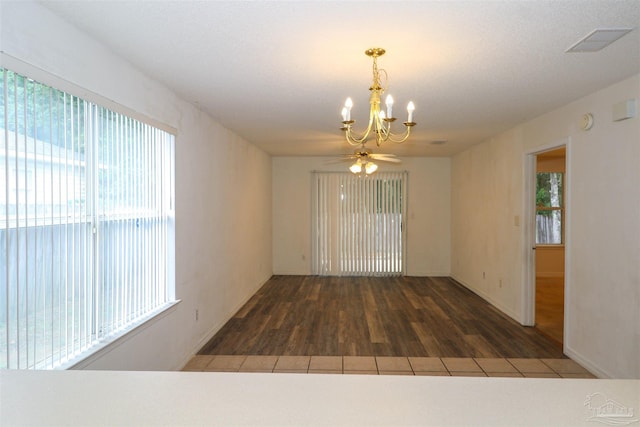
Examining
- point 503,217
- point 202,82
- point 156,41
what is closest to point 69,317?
point 156,41

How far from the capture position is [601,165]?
347 cm

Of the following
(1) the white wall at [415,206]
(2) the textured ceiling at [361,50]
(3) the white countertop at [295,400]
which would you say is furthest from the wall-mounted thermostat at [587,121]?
(1) the white wall at [415,206]

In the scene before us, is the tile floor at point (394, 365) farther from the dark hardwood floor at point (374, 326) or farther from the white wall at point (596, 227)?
the white wall at point (596, 227)

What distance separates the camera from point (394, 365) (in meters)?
3.68

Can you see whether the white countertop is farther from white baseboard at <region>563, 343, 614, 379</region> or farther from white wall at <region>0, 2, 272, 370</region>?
white baseboard at <region>563, 343, 614, 379</region>

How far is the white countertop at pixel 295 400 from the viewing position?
0.84 m

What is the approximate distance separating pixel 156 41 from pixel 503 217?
190 inches

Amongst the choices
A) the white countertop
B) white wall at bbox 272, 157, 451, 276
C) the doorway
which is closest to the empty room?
the white countertop

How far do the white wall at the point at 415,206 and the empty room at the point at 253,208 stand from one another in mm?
1621

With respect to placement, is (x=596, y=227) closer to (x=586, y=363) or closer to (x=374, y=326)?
(x=586, y=363)

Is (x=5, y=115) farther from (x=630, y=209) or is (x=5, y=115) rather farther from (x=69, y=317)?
(x=630, y=209)

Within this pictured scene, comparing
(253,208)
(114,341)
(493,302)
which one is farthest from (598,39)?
(253,208)

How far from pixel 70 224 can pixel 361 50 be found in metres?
2.01

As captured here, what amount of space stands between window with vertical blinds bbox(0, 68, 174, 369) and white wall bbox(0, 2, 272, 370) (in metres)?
0.15
